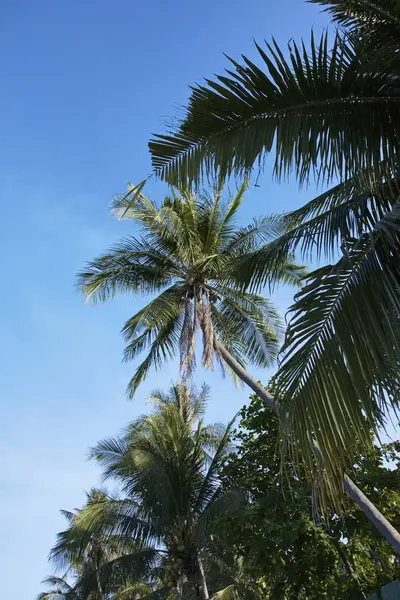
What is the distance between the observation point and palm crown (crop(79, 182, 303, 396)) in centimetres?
1380

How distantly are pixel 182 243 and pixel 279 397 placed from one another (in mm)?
10955

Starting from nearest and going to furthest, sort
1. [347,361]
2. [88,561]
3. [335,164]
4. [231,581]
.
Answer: [347,361], [335,164], [231,581], [88,561]

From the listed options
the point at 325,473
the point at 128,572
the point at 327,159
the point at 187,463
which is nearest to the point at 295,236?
the point at 327,159

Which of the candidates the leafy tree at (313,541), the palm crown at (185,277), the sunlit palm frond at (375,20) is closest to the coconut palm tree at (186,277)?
the palm crown at (185,277)

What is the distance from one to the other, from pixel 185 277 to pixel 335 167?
1046 centimetres

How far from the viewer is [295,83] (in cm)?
344

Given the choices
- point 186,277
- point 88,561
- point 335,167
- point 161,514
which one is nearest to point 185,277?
point 186,277

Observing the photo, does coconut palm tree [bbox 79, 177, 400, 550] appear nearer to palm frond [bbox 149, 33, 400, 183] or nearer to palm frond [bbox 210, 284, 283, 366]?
palm frond [bbox 210, 284, 283, 366]

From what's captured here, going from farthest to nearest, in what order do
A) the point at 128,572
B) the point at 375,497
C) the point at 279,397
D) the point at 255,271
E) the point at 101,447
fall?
the point at 101,447
the point at 128,572
the point at 375,497
the point at 255,271
the point at 279,397

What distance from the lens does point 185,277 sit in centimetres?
1412

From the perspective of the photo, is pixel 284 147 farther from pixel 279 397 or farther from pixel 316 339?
pixel 279 397

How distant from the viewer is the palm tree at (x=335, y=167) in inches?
118

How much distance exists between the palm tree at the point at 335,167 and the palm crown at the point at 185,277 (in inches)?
385

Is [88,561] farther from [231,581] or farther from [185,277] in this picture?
[185,277]
